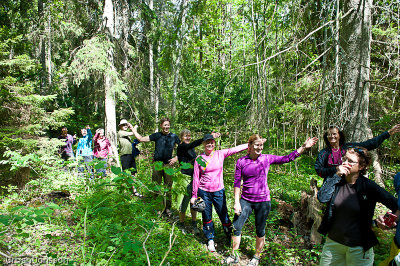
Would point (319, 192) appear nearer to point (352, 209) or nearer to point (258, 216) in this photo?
point (352, 209)

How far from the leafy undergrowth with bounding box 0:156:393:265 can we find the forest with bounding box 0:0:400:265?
0.10ft

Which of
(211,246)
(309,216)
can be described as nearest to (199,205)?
(211,246)

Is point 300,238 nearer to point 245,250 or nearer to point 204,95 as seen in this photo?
point 245,250

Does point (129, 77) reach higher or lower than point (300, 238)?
higher

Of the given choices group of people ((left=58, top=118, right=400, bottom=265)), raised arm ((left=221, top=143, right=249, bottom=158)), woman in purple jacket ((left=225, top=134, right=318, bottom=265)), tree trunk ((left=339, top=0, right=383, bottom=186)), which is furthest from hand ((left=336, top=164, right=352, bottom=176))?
tree trunk ((left=339, top=0, right=383, bottom=186))

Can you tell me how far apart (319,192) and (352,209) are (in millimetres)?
316

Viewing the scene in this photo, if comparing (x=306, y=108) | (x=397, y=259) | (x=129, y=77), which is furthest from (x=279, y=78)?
(x=129, y=77)

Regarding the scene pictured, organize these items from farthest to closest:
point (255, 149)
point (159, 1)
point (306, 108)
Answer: point (159, 1) → point (306, 108) → point (255, 149)

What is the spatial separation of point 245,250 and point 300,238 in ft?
3.48

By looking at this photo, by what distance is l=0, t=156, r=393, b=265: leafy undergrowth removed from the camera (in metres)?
2.26

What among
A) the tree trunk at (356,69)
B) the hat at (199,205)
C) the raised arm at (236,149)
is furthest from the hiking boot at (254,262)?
the tree trunk at (356,69)

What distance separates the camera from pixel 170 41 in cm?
850

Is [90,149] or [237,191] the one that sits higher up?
[237,191]

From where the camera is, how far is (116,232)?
2875 mm
